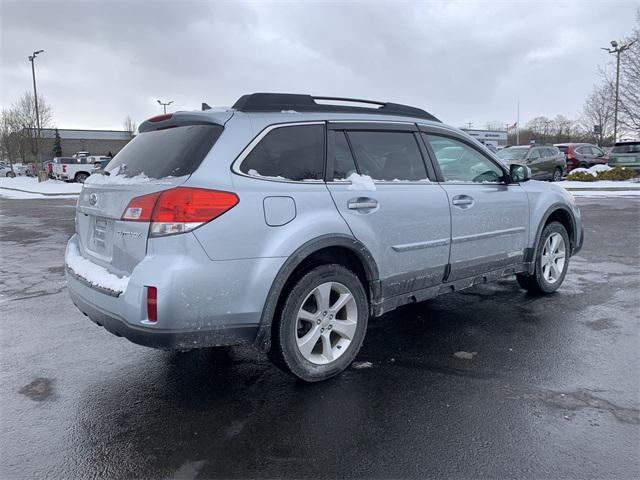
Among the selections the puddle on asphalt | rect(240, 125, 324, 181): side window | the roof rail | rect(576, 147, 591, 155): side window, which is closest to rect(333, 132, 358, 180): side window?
rect(240, 125, 324, 181): side window

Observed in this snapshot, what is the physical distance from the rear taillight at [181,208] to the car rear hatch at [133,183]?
0.14 feet

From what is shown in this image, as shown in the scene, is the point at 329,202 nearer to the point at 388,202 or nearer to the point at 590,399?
the point at 388,202

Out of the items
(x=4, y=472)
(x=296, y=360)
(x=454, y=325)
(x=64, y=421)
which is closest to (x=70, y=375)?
(x=64, y=421)

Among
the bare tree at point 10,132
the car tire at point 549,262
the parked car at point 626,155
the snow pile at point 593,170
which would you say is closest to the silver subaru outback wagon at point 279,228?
the car tire at point 549,262

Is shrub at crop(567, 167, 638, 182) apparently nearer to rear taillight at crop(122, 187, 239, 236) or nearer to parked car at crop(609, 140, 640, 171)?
parked car at crop(609, 140, 640, 171)

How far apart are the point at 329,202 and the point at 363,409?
133cm

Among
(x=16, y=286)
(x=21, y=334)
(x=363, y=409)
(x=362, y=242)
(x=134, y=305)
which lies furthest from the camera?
(x=16, y=286)

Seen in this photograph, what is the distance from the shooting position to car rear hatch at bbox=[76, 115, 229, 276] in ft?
10.1

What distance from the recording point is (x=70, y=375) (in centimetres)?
374

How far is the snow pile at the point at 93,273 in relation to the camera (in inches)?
123

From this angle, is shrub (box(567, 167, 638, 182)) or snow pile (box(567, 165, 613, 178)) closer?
shrub (box(567, 167, 638, 182))

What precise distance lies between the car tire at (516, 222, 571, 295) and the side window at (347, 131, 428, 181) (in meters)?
1.96

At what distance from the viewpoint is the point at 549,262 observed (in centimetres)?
560

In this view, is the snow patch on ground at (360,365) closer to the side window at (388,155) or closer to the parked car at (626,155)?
the side window at (388,155)
